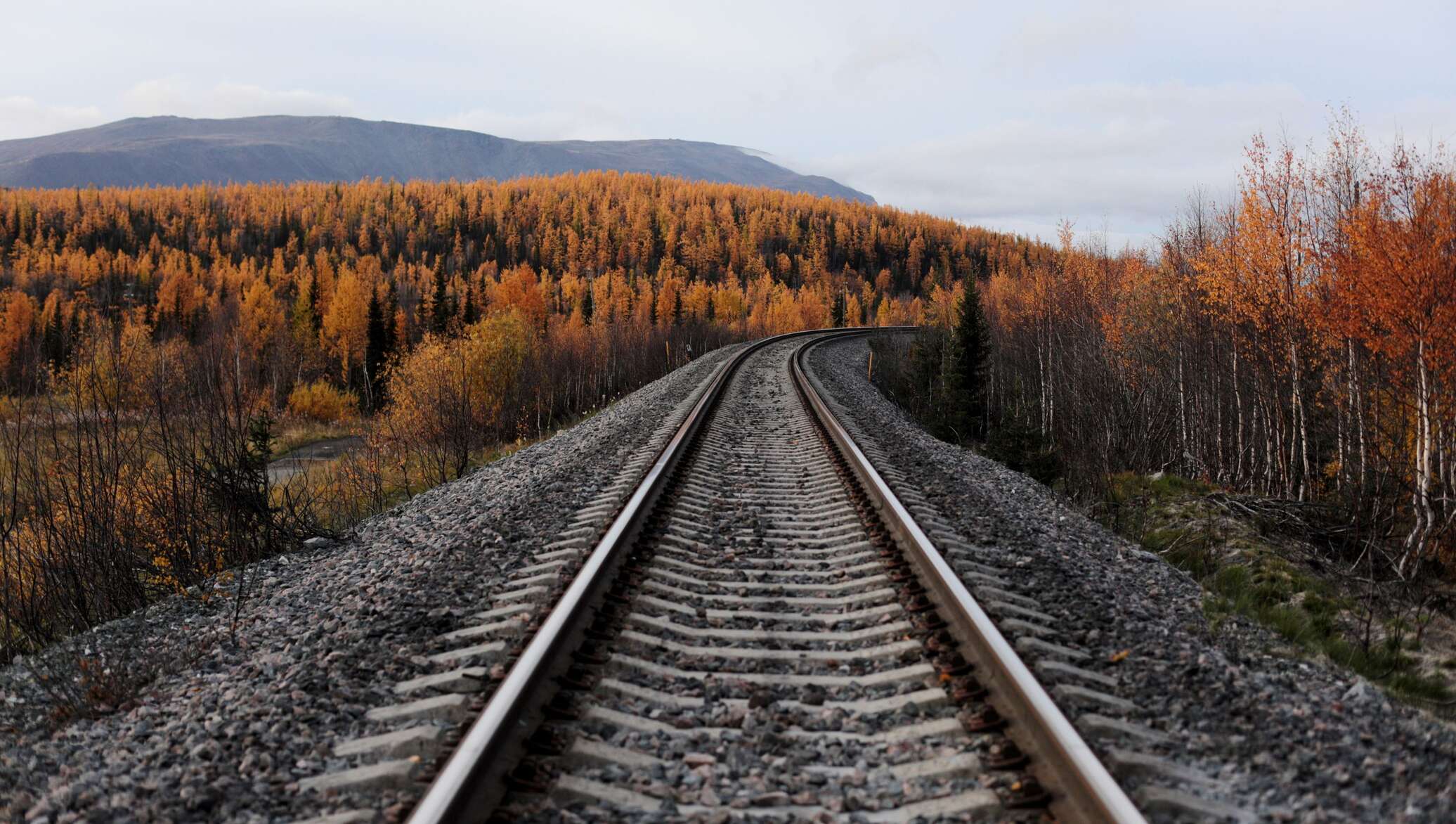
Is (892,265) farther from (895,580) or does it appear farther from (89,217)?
(895,580)

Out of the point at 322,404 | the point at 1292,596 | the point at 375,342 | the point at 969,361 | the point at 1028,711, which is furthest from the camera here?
the point at 375,342

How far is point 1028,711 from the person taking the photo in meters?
2.88

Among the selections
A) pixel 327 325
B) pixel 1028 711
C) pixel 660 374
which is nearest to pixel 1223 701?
pixel 1028 711

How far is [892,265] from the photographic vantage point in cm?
16038

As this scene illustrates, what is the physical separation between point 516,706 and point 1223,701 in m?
2.78

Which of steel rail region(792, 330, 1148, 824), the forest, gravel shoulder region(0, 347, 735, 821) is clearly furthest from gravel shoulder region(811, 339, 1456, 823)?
the forest

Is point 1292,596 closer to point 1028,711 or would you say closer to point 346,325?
point 1028,711

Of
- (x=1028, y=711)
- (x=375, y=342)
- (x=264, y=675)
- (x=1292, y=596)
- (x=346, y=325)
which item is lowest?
(x=1292, y=596)

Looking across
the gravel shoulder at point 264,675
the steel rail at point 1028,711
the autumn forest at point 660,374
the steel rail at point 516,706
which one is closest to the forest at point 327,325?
the autumn forest at point 660,374

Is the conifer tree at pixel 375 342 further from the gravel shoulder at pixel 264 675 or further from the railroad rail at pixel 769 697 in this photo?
the railroad rail at pixel 769 697

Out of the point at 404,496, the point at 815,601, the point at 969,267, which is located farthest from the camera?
the point at 969,267

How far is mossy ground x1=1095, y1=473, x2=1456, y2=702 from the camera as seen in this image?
5559mm

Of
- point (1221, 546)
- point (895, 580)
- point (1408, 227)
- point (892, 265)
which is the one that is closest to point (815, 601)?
point (895, 580)

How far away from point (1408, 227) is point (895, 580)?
11646 mm
